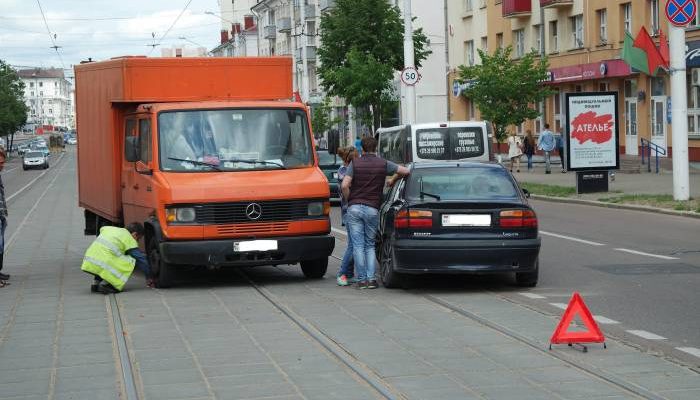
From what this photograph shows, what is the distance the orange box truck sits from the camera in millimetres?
13758

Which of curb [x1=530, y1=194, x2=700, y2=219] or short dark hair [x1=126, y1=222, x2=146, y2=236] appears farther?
curb [x1=530, y1=194, x2=700, y2=219]

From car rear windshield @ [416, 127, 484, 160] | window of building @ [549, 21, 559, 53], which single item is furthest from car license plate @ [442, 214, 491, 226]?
window of building @ [549, 21, 559, 53]

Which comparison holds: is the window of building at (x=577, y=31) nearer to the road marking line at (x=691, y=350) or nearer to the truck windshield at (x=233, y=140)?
the truck windshield at (x=233, y=140)

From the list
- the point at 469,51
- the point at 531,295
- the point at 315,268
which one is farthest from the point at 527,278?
the point at 469,51

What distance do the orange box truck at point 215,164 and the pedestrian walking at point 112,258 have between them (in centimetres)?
31

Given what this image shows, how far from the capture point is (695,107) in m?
42.8

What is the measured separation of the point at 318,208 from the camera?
14203 mm

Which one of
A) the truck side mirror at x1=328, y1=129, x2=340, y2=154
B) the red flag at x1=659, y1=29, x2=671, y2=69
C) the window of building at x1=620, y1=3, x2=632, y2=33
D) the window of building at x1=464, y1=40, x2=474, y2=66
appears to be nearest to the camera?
the truck side mirror at x1=328, y1=129, x2=340, y2=154

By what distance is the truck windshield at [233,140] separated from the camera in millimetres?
14344

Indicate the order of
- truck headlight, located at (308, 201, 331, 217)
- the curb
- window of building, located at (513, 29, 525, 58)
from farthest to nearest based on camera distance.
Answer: window of building, located at (513, 29, 525, 58), the curb, truck headlight, located at (308, 201, 331, 217)

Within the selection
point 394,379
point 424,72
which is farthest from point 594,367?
point 424,72

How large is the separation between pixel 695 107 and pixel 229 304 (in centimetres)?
3323

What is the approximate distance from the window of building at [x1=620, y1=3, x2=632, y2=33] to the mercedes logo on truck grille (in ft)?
114

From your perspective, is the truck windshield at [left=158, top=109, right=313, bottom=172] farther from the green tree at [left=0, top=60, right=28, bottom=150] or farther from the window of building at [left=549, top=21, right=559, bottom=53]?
the green tree at [left=0, top=60, right=28, bottom=150]
